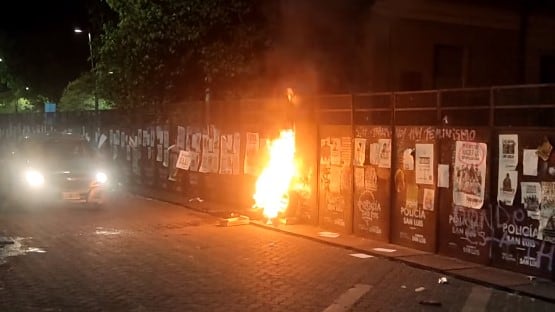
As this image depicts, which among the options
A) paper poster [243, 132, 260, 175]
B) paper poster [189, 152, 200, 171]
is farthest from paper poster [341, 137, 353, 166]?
paper poster [189, 152, 200, 171]

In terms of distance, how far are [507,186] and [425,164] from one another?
5.33 ft

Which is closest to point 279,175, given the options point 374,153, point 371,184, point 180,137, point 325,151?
point 325,151

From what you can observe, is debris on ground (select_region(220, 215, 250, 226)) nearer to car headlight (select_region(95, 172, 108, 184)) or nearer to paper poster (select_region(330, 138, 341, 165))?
paper poster (select_region(330, 138, 341, 165))

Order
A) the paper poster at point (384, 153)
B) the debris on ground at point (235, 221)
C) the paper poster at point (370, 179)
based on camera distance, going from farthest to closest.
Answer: the debris on ground at point (235, 221) → the paper poster at point (370, 179) → the paper poster at point (384, 153)

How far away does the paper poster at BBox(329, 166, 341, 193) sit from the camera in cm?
1315

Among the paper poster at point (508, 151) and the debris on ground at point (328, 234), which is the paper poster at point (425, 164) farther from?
the debris on ground at point (328, 234)

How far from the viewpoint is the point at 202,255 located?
35.7ft

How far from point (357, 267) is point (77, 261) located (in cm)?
386

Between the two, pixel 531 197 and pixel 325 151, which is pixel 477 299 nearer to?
pixel 531 197

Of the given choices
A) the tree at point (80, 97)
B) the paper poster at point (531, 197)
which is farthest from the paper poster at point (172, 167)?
the tree at point (80, 97)

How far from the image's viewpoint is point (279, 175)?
14.7m

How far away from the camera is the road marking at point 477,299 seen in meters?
7.92

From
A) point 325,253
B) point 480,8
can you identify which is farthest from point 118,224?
→ point 480,8

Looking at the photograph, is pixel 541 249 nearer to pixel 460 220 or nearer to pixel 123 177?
pixel 460 220
